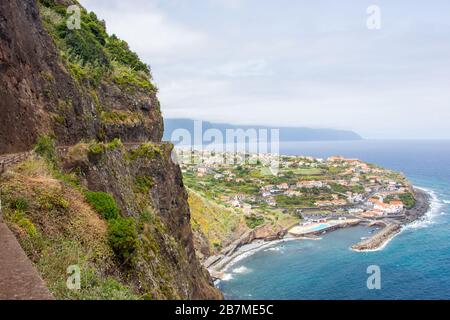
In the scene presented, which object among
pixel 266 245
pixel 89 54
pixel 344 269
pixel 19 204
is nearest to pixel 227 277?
pixel 344 269

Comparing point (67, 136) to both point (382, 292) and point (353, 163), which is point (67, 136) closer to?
point (382, 292)

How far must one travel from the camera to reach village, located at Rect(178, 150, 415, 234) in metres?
98.5

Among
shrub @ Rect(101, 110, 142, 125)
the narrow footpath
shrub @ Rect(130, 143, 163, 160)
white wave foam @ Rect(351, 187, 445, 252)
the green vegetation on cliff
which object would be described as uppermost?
the green vegetation on cliff

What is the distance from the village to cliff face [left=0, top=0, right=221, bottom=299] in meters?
63.8

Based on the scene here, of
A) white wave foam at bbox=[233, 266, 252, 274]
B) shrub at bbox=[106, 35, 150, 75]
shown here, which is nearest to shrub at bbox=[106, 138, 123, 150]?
shrub at bbox=[106, 35, 150, 75]

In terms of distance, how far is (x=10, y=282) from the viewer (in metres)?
5.52

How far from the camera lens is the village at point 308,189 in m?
98.5

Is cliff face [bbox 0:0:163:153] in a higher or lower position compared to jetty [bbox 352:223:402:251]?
higher

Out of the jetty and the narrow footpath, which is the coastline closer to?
the jetty

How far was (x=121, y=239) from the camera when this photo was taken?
1084cm

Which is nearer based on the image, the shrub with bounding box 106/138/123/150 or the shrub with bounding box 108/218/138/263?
the shrub with bounding box 108/218/138/263

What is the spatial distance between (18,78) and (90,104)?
6178 mm

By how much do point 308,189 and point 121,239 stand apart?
117603 millimetres

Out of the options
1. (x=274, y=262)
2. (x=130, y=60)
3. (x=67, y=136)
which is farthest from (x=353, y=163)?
(x=67, y=136)
